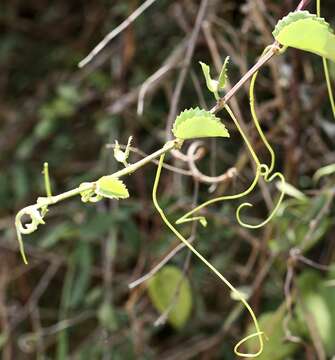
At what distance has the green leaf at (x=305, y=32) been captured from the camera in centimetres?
48

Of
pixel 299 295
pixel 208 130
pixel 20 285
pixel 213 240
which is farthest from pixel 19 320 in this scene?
pixel 208 130

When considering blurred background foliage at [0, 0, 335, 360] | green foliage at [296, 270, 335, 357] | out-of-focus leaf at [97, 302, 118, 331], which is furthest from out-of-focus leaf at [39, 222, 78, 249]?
green foliage at [296, 270, 335, 357]

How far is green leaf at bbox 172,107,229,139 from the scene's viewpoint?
494 mm

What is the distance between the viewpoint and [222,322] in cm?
114

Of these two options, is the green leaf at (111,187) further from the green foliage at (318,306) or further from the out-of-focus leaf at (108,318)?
the out-of-focus leaf at (108,318)

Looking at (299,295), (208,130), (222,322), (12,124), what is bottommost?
(222,322)

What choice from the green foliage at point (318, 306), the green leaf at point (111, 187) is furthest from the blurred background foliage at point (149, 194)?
the green leaf at point (111, 187)

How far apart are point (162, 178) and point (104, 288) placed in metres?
0.18

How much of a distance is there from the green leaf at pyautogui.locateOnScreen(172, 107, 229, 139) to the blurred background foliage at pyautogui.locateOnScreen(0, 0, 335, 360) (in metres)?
0.35

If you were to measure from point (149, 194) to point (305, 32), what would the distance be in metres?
0.72

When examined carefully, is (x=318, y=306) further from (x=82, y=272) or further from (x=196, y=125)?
(x=196, y=125)

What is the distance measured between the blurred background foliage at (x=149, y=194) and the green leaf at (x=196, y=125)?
354mm

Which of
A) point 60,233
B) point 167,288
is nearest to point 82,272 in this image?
point 60,233

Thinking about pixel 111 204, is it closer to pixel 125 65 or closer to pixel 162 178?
pixel 162 178
